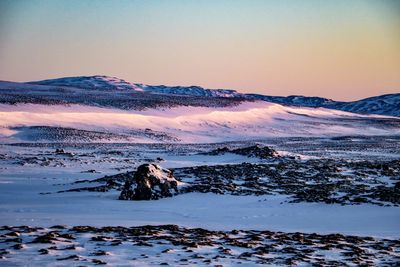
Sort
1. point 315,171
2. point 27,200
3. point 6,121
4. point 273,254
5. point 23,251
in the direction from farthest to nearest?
1. point 6,121
2. point 315,171
3. point 27,200
4. point 273,254
5. point 23,251

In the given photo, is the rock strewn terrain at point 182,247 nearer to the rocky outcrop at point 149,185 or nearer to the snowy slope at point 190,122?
the rocky outcrop at point 149,185

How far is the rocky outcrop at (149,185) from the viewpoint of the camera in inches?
714

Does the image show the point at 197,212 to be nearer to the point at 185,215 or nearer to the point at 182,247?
the point at 185,215

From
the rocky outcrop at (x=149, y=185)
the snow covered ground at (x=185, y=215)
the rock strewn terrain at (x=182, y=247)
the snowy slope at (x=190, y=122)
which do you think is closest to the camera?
the rock strewn terrain at (x=182, y=247)

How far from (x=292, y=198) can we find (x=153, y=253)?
31.0 ft

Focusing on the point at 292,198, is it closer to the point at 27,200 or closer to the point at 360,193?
the point at 360,193

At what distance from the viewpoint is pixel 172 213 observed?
1555 centimetres

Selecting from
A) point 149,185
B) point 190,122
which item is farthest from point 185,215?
point 190,122

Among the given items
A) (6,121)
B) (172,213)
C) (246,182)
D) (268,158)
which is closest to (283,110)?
(6,121)

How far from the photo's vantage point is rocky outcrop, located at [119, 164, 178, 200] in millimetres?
18125

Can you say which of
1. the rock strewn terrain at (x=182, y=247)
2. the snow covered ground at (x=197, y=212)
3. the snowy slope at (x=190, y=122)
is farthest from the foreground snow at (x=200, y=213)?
the snowy slope at (x=190, y=122)

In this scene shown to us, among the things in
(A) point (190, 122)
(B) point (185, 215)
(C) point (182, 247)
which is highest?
(A) point (190, 122)

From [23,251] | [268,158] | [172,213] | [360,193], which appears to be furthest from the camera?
[268,158]

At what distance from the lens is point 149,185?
18.5 m
